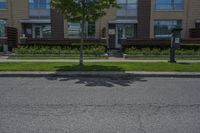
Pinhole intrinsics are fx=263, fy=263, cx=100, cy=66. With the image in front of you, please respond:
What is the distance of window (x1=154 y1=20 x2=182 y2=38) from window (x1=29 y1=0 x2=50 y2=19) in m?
12.1

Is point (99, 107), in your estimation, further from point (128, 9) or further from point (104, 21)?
point (128, 9)

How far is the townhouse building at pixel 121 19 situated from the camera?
28.6 metres

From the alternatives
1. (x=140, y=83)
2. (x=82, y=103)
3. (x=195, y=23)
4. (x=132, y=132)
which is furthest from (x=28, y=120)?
(x=195, y=23)

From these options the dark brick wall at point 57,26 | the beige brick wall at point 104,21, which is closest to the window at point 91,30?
the beige brick wall at point 104,21

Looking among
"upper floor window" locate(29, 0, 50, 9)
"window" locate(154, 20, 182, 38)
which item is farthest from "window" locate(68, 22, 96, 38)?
"window" locate(154, 20, 182, 38)

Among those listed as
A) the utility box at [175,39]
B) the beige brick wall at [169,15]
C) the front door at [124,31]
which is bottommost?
the utility box at [175,39]

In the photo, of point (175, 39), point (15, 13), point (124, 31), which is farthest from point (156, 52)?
point (15, 13)

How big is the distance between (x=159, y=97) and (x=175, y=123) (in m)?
2.31

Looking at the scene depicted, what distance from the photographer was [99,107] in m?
6.46

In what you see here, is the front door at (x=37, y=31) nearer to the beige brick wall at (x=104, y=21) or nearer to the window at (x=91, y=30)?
the window at (x=91, y=30)

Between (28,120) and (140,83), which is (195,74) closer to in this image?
(140,83)

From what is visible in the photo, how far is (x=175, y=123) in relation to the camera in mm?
5293

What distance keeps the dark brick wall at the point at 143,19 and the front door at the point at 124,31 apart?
2.66 ft

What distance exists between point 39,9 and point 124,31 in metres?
9.74
